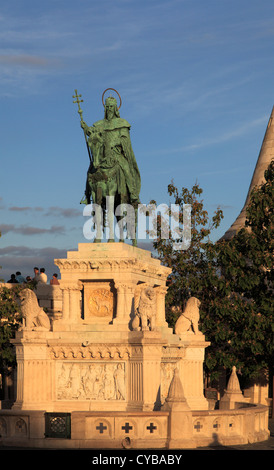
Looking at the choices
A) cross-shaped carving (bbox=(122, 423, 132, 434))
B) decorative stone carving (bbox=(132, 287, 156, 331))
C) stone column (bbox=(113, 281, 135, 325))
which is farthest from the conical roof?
cross-shaped carving (bbox=(122, 423, 132, 434))

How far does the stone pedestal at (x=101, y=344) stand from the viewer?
Result: 25.9m

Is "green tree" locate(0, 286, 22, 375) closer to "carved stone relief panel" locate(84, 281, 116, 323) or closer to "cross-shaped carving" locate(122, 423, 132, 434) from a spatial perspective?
"carved stone relief panel" locate(84, 281, 116, 323)

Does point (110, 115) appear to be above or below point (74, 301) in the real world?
above

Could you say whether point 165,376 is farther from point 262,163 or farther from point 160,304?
point 262,163

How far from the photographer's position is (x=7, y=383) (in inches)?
1587

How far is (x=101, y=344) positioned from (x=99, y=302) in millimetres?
1681

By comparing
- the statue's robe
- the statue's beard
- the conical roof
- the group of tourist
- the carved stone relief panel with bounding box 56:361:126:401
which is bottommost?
the carved stone relief panel with bounding box 56:361:126:401

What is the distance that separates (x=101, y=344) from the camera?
26.3 meters

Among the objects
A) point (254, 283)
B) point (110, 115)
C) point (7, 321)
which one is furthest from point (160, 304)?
point (7, 321)

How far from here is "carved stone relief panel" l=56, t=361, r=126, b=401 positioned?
86.0 feet

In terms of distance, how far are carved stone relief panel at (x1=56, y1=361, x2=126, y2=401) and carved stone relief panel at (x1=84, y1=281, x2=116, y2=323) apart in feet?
4.73
